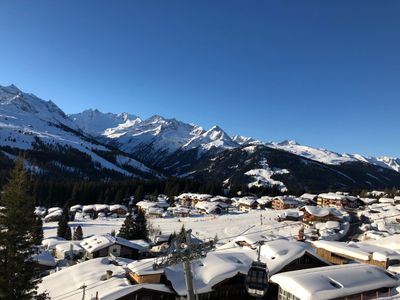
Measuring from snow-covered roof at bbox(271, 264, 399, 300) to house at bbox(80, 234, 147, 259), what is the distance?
32.3 m

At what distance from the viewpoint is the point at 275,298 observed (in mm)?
33969

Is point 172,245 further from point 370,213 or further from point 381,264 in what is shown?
point 370,213

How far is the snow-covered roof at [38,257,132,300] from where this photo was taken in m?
34.2

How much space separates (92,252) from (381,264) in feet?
123

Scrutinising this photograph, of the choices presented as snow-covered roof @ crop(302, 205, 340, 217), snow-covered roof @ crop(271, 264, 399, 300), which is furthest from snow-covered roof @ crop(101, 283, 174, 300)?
snow-covered roof @ crop(302, 205, 340, 217)

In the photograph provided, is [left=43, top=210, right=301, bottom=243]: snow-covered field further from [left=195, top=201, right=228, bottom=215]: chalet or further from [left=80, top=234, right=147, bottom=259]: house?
[left=80, top=234, right=147, bottom=259]: house

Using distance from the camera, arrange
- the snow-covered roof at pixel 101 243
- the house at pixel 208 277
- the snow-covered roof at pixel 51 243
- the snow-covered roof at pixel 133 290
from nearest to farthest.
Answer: the snow-covered roof at pixel 133 290
the house at pixel 208 277
the snow-covered roof at pixel 101 243
the snow-covered roof at pixel 51 243

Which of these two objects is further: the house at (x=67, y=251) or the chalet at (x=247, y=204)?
the chalet at (x=247, y=204)

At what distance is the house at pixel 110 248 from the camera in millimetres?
56781

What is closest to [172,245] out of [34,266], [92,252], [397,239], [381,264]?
[34,266]

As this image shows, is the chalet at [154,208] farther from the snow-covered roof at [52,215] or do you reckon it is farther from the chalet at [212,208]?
the snow-covered roof at [52,215]

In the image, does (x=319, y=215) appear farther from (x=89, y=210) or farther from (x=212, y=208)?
(x=89, y=210)

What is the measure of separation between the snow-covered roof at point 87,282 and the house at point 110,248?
11353 millimetres

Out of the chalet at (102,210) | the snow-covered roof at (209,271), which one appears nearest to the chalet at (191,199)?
the chalet at (102,210)
